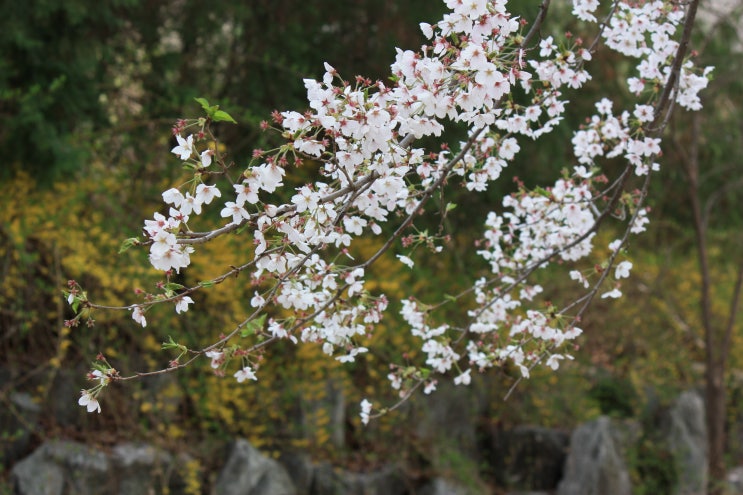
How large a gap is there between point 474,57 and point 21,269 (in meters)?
3.08

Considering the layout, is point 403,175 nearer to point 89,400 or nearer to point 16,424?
point 89,400

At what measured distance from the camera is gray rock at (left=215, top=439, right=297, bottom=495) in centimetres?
414

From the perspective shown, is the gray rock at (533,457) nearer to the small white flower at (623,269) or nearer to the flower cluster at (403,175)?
the flower cluster at (403,175)

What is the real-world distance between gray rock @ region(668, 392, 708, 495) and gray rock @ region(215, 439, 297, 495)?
2.64 meters

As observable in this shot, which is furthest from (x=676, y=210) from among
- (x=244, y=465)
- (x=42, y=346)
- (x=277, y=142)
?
(x=42, y=346)

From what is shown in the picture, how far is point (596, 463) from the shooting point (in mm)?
5086

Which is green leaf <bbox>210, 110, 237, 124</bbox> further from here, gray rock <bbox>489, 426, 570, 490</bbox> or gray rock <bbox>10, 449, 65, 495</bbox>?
gray rock <bbox>489, 426, 570, 490</bbox>

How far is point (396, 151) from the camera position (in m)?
1.67

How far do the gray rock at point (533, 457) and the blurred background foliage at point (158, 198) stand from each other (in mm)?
176

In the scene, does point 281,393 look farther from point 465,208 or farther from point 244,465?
point 465,208

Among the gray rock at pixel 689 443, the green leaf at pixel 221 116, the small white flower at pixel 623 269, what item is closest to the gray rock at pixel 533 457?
the gray rock at pixel 689 443

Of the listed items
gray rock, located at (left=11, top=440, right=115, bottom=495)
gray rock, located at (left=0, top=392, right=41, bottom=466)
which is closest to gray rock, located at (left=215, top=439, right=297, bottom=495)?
gray rock, located at (left=11, top=440, right=115, bottom=495)

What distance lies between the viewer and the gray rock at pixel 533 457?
18.2 feet

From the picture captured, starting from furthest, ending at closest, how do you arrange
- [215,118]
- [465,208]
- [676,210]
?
1. [676,210]
2. [465,208]
3. [215,118]
